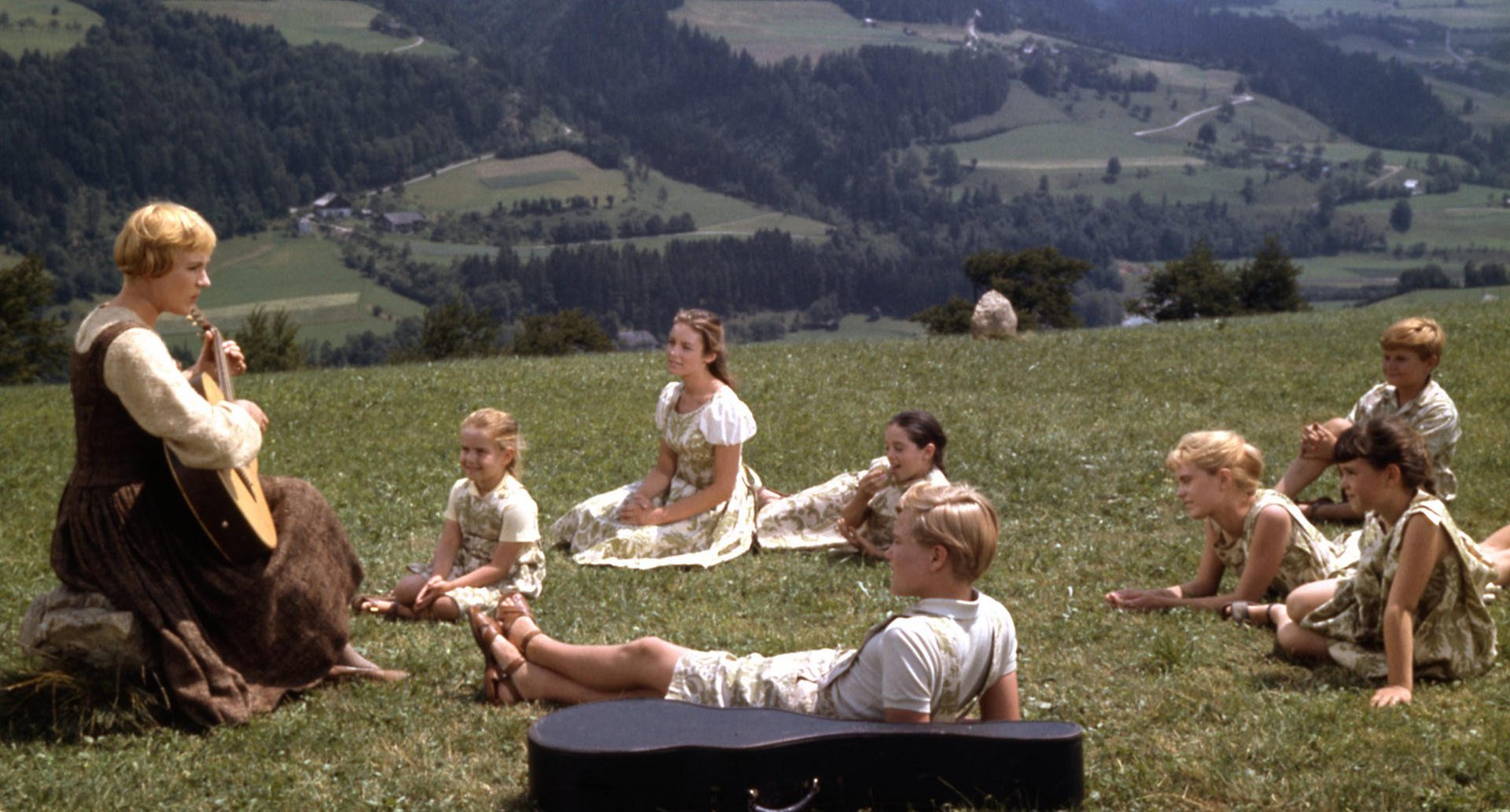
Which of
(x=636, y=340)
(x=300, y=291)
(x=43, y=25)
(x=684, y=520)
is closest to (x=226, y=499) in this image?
(x=684, y=520)

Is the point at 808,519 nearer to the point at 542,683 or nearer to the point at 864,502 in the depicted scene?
the point at 864,502

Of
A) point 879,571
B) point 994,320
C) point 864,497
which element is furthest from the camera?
point 994,320

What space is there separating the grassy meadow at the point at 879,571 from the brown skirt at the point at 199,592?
20 cm

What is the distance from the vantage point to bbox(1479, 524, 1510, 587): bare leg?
8.52 m

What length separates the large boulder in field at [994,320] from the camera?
2469 centimetres

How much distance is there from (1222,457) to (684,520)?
154 inches

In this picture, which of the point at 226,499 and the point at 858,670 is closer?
the point at 858,670

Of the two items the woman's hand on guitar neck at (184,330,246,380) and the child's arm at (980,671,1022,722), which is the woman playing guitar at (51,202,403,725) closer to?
the woman's hand on guitar neck at (184,330,246,380)

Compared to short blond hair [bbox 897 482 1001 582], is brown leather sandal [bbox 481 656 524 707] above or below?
below

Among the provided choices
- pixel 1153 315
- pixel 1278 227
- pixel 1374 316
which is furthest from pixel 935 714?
pixel 1278 227

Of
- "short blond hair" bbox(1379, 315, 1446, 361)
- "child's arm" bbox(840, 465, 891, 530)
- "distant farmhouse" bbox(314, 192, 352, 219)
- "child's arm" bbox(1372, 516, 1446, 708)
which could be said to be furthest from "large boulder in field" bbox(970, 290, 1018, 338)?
"distant farmhouse" bbox(314, 192, 352, 219)

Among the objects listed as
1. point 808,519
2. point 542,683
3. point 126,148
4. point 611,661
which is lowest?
point 126,148

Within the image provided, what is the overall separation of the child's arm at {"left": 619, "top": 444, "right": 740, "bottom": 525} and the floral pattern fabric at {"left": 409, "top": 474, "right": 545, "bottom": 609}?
139 centimetres

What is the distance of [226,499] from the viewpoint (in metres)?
6.35
